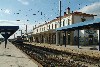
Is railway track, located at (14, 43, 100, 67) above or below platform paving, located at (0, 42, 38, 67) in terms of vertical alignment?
below

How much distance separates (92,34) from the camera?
51906 millimetres

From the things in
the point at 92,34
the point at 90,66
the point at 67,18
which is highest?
the point at 67,18

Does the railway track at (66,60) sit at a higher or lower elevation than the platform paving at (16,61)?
lower

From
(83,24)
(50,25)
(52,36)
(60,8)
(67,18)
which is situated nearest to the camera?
(83,24)

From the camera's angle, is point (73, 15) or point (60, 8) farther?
point (73, 15)

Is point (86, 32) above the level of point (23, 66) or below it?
above

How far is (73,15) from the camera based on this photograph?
172 ft

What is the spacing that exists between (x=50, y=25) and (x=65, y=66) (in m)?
60.6

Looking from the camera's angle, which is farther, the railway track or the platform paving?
the railway track

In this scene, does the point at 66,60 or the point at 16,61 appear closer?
the point at 16,61

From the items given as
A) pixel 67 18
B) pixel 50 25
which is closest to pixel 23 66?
pixel 67 18

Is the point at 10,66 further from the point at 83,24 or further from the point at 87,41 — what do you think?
the point at 87,41

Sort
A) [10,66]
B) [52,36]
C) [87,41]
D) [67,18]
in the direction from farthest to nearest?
[52,36]
[67,18]
[87,41]
[10,66]

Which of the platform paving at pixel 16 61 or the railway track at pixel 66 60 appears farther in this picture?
the railway track at pixel 66 60
